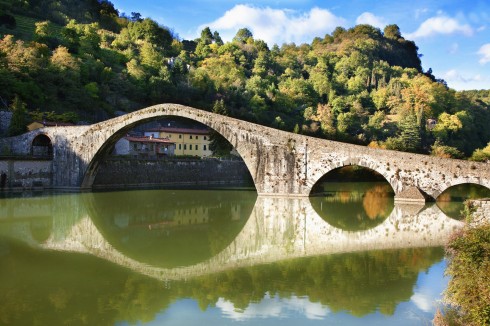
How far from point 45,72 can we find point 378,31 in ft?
328

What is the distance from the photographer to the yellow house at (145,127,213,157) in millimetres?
54594

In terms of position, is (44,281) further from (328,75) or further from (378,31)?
(378,31)

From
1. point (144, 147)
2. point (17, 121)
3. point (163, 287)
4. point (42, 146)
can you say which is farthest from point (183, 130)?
point (163, 287)

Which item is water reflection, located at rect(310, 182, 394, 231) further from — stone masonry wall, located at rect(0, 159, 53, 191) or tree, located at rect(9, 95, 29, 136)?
tree, located at rect(9, 95, 29, 136)

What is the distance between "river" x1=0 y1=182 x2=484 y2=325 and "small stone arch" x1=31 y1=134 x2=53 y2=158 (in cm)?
1351

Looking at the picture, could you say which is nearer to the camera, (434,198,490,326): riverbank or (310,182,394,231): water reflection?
(434,198,490,326): riverbank

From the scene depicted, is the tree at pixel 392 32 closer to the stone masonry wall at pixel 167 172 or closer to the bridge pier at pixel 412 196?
the stone masonry wall at pixel 167 172

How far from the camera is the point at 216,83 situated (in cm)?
7638

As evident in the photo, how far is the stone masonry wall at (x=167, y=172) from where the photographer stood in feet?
127

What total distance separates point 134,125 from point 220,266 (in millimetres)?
23620

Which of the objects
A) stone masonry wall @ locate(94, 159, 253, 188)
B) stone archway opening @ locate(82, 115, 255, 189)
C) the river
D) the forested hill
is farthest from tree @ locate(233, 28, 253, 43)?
the river

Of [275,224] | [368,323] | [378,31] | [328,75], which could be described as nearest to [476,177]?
[275,224]

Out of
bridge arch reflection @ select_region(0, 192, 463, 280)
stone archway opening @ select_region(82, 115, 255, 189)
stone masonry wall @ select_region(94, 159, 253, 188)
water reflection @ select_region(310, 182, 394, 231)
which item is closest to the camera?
bridge arch reflection @ select_region(0, 192, 463, 280)

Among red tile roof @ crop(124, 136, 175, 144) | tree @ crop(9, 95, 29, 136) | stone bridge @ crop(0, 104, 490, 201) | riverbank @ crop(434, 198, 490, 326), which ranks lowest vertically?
riverbank @ crop(434, 198, 490, 326)
